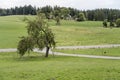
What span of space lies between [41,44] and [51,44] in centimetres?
275

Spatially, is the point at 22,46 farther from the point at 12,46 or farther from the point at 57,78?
the point at 57,78

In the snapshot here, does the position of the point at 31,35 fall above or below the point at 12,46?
above

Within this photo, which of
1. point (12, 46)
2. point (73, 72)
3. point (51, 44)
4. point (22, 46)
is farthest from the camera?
point (12, 46)

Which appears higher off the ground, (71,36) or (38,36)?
(38,36)

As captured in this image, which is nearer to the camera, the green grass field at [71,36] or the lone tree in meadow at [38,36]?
the lone tree in meadow at [38,36]

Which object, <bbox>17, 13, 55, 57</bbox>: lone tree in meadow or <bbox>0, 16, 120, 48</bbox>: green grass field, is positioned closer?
<bbox>17, 13, 55, 57</bbox>: lone tree in meadow

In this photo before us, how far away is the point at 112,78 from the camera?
19359mm

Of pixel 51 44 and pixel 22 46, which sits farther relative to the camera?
pixel 51 44

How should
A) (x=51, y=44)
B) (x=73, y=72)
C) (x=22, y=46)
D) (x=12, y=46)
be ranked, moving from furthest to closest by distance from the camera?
1. (x=12, y=46)
2. (x=51, y=44)
3. (x=22, y=46)
4. (x=73, y=72)

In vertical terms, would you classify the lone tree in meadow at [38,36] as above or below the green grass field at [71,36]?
above

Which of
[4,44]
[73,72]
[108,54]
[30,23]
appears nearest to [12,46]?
[4,44]

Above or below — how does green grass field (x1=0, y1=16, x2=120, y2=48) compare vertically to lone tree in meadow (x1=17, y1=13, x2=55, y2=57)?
below

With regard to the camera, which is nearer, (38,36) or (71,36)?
(38,36)

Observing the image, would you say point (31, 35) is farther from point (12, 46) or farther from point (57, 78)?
point (57, 78)
